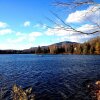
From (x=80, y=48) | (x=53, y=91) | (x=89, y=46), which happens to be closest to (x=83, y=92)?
(x=53, y=91)

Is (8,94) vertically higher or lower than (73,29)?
lower

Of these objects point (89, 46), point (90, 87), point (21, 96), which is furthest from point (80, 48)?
point (21, 96)

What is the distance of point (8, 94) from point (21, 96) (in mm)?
14283

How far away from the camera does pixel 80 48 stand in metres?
185

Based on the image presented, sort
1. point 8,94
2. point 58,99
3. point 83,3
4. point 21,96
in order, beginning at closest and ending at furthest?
point 83,3
point 21,96
point 58,99
point 8,94

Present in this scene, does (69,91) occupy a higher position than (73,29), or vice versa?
(73,29)

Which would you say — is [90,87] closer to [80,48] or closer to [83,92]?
[83,92]

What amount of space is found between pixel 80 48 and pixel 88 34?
180m

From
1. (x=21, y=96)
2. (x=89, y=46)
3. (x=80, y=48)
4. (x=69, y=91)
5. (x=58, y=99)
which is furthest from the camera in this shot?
(x=80, y=48)

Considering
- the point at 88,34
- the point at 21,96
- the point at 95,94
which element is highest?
the point at 88,34

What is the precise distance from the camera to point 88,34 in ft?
20.1

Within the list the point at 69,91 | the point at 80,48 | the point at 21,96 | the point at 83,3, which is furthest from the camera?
the point at 80,48

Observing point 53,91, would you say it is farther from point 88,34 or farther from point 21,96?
point 88,34

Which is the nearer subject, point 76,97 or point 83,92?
point 76,97
